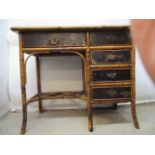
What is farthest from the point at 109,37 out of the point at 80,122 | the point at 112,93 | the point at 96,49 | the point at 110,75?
the point at 80,122

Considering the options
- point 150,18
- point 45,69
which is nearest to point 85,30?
point 150,18

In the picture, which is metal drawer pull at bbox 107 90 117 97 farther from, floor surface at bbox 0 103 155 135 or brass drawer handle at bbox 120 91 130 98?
floor surface at bbox 0 103 155 135

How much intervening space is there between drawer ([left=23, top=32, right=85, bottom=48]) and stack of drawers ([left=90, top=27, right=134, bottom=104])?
8cm

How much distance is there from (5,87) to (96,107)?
705 millimetres

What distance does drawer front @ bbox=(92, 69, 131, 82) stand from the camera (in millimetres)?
1038

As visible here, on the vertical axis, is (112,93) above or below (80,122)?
above

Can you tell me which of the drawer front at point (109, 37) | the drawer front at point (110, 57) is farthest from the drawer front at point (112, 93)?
the drawer front at point (109, 37)

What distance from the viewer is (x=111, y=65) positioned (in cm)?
103

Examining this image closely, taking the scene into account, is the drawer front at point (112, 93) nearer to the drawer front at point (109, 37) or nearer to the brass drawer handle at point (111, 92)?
the brass drawer handle at point (111, 92)

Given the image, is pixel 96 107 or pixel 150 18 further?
pixel 96 107

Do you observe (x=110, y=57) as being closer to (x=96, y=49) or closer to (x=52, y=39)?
(x=96, y=49)

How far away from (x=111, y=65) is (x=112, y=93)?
0.51 ft
